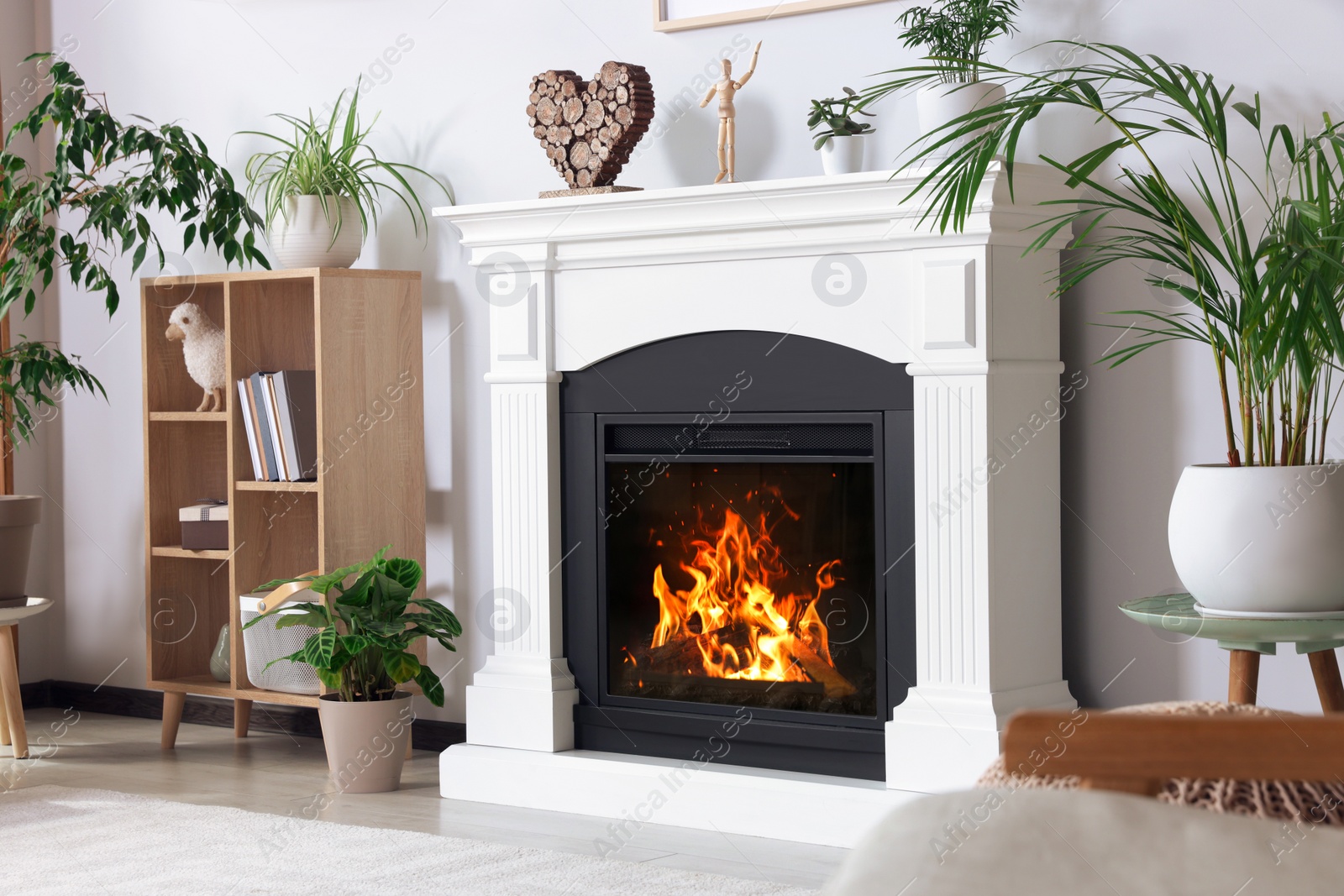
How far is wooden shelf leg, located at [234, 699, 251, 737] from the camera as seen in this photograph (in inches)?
169

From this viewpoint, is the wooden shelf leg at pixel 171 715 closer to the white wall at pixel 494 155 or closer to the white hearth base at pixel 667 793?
the white wall at pixel 494 155

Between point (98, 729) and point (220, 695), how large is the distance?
63cm

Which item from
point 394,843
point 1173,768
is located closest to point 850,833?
point 394,843

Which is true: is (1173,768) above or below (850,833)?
above

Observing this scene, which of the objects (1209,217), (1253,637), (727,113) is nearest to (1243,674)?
(1253,637)

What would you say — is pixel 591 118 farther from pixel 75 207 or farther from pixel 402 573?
pixel 75 207

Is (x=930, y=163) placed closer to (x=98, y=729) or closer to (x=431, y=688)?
(x=431, y=688)

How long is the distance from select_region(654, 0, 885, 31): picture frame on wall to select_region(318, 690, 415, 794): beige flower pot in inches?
68.7

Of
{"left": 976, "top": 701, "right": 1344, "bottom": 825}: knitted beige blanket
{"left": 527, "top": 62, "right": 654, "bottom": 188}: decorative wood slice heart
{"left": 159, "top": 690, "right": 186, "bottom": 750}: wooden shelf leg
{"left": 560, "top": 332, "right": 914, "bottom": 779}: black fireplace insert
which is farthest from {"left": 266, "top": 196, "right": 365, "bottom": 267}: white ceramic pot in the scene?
{"left": 976, "top": 701, "right": 1344, "bottom": 825}: knitted beige blanket

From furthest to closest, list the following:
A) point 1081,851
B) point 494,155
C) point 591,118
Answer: point 494,155 < point 591,118 < point 1081,851

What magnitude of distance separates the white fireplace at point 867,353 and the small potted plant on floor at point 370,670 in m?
0.17

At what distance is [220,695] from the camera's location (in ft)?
13.6

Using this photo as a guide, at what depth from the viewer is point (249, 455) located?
4121 millimetres

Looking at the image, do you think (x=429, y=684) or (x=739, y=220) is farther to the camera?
(x=429, y=684)
